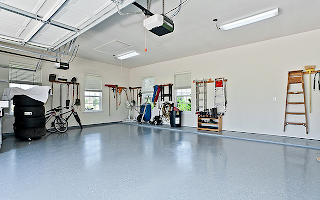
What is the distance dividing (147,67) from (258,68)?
17.3 ft

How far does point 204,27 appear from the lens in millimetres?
4703

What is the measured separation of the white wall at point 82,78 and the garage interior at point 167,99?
1.9 inches

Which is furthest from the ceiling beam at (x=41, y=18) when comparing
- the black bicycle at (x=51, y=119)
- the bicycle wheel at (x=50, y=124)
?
the bicycle wheel at (x=50, y=124)

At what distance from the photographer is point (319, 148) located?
4051 mm

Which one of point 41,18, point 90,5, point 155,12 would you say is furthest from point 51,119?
point 155,12

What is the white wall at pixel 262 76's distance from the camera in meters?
5.02

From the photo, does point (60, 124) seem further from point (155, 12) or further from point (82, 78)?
point (155, 12)

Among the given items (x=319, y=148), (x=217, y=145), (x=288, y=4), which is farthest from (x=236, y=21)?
(x=319, y=148)

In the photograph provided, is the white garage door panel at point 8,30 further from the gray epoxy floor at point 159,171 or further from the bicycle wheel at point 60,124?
the bicycle wheel at point 60,124

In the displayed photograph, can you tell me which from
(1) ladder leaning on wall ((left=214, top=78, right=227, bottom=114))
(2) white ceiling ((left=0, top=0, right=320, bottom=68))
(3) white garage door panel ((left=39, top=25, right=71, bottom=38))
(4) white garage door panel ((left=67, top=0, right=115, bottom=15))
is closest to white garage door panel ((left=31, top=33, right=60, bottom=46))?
(2) white ceiling ((left=0, top=0, right=320, bottom=68))

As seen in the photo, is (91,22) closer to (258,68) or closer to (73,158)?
(73,158)

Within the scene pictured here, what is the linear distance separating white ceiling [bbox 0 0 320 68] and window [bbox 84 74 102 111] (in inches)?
77.9

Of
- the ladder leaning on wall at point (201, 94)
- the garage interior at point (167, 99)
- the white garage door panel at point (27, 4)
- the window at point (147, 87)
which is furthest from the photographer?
the window at point (147, 87)

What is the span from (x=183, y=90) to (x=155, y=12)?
4.42 meters
